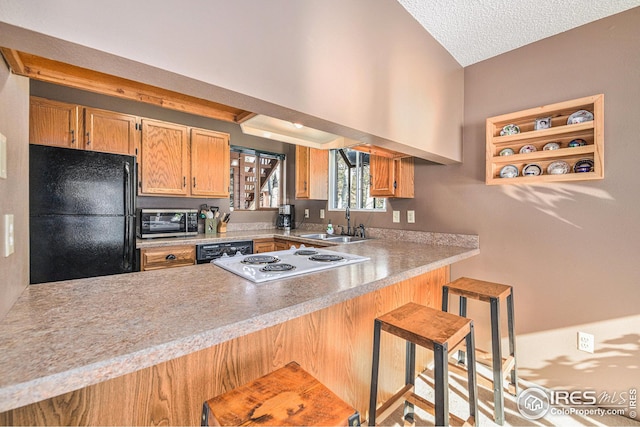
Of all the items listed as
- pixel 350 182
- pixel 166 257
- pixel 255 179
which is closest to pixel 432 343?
pixel 166 257

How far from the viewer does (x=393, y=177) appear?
2584 mm

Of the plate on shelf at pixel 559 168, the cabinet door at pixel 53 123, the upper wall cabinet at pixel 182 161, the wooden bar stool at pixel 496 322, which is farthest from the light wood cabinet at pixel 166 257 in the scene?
the plate on shelf at pixel 559 168

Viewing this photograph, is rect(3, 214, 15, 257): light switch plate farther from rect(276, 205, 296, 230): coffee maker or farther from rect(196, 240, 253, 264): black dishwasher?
rect(276, 205, 296, 230): coffee maker

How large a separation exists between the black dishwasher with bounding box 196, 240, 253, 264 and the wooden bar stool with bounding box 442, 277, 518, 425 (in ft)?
6.80

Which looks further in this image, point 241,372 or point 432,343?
point 432,343

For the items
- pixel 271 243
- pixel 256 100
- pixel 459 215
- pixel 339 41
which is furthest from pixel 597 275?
pixel 271 243

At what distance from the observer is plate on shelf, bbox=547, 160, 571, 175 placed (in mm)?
1849

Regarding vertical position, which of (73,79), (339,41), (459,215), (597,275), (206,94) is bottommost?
(597,275)

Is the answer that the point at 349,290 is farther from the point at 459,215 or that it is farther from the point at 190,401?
the point at 459,215

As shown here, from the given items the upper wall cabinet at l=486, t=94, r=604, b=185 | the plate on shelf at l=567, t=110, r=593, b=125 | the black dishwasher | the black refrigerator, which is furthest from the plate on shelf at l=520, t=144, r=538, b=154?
the black refrigerator

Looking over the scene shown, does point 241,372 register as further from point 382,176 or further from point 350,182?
point 350,182

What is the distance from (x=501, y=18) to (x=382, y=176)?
4.58ft

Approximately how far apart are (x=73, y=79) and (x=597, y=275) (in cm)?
313

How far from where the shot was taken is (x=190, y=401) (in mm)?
951
